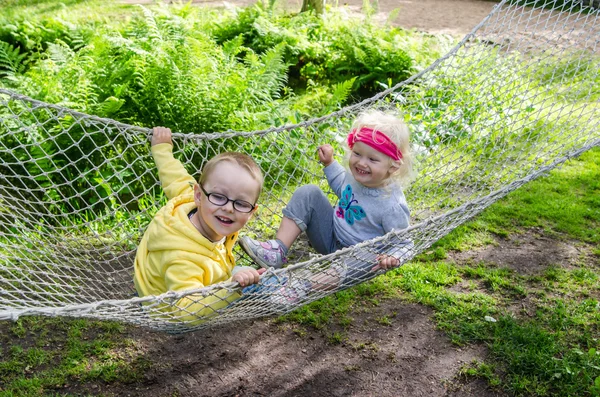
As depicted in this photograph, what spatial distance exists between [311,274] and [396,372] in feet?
2.31

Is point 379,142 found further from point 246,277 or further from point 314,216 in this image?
point 246,277

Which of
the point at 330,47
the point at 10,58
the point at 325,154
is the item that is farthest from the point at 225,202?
the point at 330,47

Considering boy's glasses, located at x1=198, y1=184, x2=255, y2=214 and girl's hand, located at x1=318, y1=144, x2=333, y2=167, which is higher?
boy's glasses, located at x1=198, y1=184, x2=255, y2=214

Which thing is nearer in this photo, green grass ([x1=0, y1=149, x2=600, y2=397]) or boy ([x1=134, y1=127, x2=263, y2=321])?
boy ([x1=134, y1=127, x2=263, y2=321])

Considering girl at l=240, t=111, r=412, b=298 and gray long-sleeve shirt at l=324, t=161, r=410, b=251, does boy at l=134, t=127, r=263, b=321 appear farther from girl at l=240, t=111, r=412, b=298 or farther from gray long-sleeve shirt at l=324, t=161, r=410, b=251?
gray long-sleeve shirt at l=324, t=161, r=410, b=251

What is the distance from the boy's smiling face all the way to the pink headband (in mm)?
579

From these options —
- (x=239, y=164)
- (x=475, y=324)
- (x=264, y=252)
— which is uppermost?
(x=239, y=164)

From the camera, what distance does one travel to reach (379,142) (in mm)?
2387

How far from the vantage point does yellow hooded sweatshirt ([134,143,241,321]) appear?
1912 millimetres

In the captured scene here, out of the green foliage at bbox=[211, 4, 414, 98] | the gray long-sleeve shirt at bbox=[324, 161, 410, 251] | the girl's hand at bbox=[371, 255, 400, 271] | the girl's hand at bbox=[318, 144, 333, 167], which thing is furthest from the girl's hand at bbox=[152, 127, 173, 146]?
the green foliage at bbox=[211, 4, 414, 98]

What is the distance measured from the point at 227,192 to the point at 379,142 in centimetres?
69

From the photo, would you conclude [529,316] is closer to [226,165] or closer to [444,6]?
[226,165]

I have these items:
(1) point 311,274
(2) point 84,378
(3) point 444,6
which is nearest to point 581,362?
(1) point 311,274

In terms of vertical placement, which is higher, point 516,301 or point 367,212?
point 367,212
